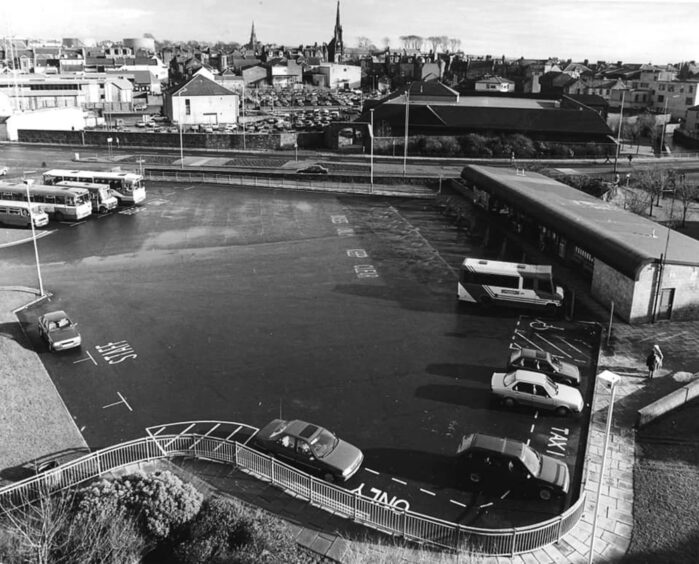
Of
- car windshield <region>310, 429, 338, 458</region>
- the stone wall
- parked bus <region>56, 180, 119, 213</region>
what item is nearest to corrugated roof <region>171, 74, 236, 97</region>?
the stone wall

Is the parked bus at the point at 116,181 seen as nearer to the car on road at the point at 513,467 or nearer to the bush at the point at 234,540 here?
the bush at the point at 234,540

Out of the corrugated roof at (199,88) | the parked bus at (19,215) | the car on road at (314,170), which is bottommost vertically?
the parked bus at (19,215)

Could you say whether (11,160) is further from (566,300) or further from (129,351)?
(566,300)

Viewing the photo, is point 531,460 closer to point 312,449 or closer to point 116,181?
point 312,449

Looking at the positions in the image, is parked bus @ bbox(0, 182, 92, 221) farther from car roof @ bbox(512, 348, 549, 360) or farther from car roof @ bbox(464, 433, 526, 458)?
car roof @ bbox(464, 433, 526, 458)

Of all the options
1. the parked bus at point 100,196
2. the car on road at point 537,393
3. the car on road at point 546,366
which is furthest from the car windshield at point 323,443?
the parked bus at point 100,196

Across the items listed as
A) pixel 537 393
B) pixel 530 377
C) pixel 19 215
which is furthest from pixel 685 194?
pixel 19 215
